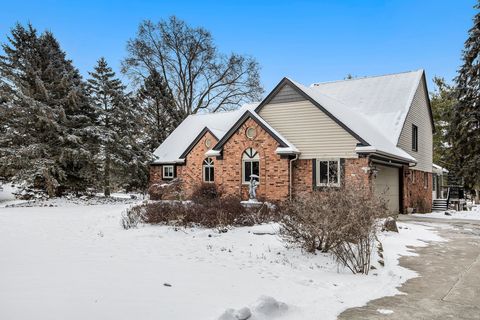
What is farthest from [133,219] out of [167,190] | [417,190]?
[417,190]

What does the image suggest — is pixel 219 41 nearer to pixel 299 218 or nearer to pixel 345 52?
pixel 345 52

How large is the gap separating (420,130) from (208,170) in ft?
40.7

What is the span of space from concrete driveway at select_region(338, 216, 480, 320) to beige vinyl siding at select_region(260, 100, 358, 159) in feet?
24.6

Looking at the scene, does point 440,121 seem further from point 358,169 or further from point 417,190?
point 358,169

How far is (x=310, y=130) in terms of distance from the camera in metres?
17.0

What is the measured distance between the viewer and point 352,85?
23188 mm

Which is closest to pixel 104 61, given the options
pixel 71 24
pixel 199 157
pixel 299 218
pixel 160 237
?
pixel 71 24

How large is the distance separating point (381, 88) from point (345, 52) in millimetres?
4987

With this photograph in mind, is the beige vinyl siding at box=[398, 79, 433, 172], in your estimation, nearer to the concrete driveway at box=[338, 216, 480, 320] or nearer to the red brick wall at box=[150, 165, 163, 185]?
the concrete driveway at box=[338, 216, 480, 320]

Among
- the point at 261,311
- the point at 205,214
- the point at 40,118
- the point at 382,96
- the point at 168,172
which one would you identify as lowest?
the point at 261,311

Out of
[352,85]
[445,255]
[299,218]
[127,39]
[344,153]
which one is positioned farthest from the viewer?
[127,39]

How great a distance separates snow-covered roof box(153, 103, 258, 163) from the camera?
23641mm

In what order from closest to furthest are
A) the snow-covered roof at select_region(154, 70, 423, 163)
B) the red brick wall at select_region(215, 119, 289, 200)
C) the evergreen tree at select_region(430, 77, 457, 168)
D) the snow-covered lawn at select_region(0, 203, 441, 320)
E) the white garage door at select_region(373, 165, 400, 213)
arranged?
the snow-covered lawn at select_region(0, 203, 441, 320), the snow-covered roof at select_region(154, 70, 423, 163), the red brick wall at select_region(215, 119, 289, 200), the white garage door at select_region(373, 165, 400, 213), the evergreen tree at select_region(430, 77, 457, 168)

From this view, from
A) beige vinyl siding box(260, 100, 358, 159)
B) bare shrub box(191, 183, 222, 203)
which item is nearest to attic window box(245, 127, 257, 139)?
beige vinyl siding box(260, 100, 358, 159)
